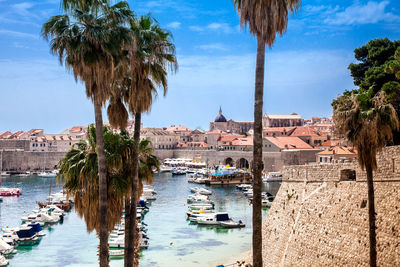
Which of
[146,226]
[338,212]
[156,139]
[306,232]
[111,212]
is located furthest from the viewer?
[156,139]

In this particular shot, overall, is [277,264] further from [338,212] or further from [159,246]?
[159,246]

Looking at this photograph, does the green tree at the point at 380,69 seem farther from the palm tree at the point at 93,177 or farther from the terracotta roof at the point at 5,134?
the terracotta roof at the point at 5,134

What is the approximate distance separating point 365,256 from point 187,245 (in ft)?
79.8

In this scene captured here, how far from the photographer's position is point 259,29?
1121 centimetres

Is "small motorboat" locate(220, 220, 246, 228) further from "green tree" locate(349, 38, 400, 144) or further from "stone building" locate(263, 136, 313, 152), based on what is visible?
"stone building" locate(263, 136, 313, 152)

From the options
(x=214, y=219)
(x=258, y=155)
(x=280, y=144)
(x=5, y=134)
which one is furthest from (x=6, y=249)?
(x=5, y=134)

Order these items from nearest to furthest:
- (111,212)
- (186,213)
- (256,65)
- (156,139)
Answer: (256,65) < (111,212) < (186,213) < (156,139)

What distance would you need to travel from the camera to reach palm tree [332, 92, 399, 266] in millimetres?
13109

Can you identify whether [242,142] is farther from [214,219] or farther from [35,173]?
[214,219]

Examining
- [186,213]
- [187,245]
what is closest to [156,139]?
[186,213]

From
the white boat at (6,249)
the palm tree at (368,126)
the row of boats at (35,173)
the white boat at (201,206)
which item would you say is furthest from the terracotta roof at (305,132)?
the palm tree at (368,126)

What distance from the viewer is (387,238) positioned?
599 inches

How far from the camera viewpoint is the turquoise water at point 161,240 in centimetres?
3362

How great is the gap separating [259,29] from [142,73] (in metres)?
4.47
